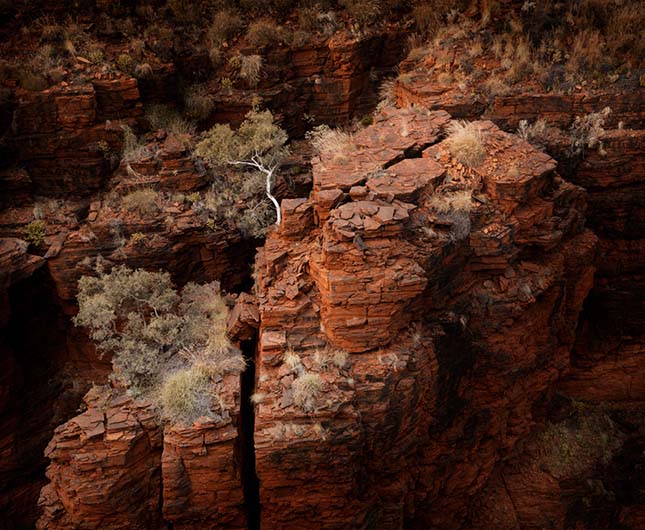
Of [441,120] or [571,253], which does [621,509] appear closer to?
[571,253]

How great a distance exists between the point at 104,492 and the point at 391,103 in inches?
446

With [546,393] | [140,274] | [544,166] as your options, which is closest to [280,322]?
[140,274]

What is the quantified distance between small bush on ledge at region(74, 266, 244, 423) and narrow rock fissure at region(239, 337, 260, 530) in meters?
0.79

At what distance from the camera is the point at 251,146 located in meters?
14.3

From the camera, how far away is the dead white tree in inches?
562

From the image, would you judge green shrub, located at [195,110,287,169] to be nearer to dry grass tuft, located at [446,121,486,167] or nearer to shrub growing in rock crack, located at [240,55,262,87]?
shrub growing in rock crack, located at [240,55,262,87]

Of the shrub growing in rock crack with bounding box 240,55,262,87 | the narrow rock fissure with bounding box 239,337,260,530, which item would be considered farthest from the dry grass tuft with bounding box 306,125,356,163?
the narrow rock fissure with bounding box 239,337,260,530

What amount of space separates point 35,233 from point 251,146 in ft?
17.9

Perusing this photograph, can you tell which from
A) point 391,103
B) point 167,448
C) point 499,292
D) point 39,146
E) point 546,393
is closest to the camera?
point 167,448

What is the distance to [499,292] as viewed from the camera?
11.2 meters

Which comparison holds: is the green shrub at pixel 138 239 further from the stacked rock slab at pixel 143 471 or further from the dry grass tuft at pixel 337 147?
the dry grass tuft at pixel 337 147

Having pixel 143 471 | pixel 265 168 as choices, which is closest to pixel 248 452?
pixel 143 471

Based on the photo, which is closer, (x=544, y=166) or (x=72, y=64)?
(x=544, y=166)

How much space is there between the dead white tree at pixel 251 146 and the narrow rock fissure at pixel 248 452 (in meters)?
4.59
